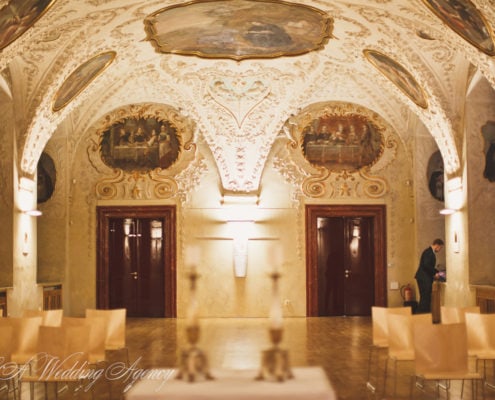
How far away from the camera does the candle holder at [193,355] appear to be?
452cm

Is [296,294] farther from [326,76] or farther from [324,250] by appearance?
[326,76]

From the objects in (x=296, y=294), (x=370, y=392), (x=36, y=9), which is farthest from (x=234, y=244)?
(x=370, y=392)

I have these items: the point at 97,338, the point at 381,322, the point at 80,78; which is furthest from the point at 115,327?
the point at 80,78

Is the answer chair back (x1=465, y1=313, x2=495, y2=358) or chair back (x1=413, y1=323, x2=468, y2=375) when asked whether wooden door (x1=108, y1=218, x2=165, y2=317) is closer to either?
chair back (x1=465, y1=313, x2=495, y2=358)

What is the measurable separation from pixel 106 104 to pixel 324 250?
6851 mm

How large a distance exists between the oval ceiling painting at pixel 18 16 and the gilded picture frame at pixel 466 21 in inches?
235

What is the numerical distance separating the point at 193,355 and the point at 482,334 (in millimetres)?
5409

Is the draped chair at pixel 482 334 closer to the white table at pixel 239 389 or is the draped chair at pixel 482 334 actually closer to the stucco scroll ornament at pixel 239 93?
the white table at pixel 239 389

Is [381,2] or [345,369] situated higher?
[381,2]

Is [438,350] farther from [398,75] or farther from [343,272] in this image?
[343,272]

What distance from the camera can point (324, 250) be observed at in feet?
64.2

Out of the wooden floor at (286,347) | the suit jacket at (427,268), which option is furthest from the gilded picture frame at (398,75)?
the wooden floor at (286,347)

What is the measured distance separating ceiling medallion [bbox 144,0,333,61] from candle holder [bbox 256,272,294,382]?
30.4 feet

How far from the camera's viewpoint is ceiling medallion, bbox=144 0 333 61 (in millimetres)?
13188
